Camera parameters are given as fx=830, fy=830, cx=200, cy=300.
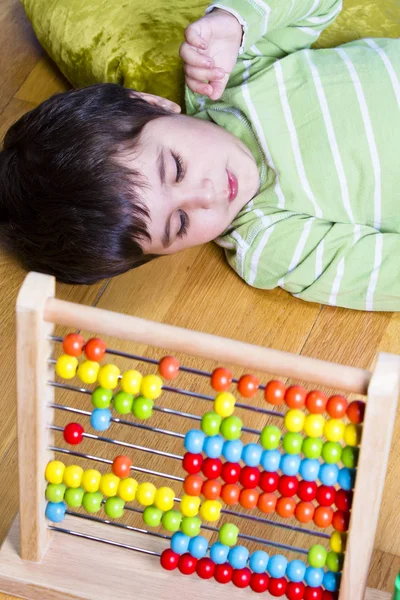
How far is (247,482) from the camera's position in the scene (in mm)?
829

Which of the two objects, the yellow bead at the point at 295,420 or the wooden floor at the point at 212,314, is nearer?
the yellow bead at the point at 295,420

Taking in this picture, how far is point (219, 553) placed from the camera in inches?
34.2

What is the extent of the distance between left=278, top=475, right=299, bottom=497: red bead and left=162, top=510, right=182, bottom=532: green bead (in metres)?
0.12

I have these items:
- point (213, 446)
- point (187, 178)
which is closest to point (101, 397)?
point (213, 446)

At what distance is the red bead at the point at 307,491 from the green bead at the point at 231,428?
82 millimetres

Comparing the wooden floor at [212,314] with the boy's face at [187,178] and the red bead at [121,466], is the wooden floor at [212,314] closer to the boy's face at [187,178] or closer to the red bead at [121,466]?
the boy's face at [187,178]

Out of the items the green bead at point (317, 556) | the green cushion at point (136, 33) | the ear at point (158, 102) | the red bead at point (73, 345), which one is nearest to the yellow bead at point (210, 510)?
the green bead at point (317, 556)

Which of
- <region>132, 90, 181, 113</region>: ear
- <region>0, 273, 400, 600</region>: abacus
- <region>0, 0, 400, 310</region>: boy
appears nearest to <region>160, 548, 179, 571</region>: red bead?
<region>0, 273, 400, 600</region>: abacus

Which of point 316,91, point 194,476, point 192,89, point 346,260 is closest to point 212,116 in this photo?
point 192,89

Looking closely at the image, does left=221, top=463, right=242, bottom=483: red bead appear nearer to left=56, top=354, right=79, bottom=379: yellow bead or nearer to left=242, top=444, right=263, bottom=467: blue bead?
left=242, top=444, right=263, bottom=467: blue bead

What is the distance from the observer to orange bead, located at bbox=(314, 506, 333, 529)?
2.68ft

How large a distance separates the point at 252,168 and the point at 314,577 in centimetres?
60

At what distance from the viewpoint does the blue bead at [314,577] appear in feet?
2.77

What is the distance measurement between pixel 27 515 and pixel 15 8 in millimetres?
1158
